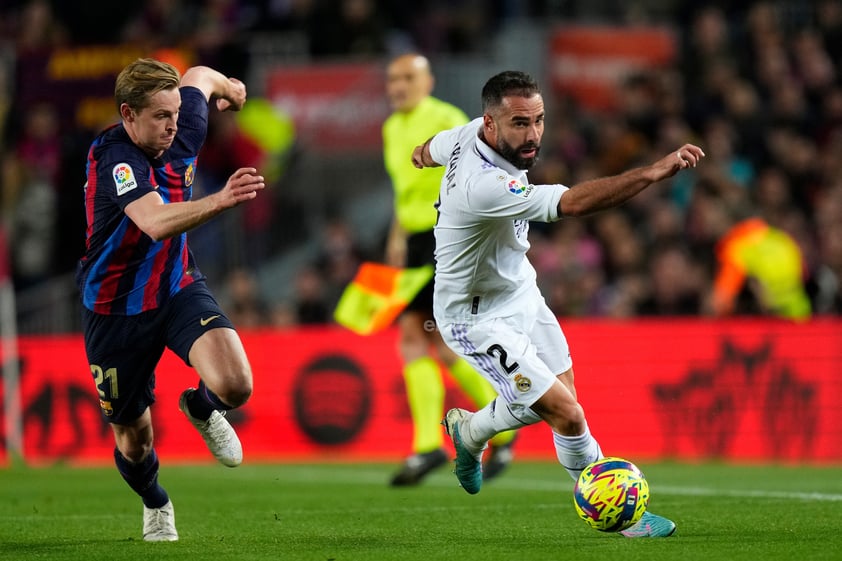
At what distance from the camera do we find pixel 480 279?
23.0 ft

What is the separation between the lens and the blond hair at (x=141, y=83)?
22.2ft

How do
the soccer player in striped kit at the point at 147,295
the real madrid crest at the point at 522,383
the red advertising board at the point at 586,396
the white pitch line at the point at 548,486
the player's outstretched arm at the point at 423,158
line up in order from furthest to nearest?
1. the red advertising board at the point at 586,396
2. the white pitch line at the point at 548,486
3. the player's outstretched arm at the point at 423,158
4. the soccer player in striped kit at the point at 147,295
5. the real madrid crest at the point at 522,383

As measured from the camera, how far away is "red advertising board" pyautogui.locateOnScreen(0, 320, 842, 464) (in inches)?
517

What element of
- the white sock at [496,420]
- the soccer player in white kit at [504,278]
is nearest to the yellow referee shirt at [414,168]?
the soccer player in white kit at [504,278]

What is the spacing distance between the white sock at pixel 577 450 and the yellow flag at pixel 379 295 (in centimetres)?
357

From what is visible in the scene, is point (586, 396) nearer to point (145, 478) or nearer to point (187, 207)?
point (145, 478)

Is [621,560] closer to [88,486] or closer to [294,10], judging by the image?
[88,486]

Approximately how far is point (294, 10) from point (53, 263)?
14.1 feet

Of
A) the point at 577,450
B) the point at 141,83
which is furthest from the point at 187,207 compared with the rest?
the point at 577,450

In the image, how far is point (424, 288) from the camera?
10250mm

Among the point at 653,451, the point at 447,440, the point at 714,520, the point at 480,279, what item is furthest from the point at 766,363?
the point at 480,279

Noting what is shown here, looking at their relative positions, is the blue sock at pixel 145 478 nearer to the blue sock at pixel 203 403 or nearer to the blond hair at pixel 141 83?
the blue sock at pixel 203 403

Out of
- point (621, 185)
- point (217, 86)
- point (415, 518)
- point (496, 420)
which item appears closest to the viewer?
point (621, 185)

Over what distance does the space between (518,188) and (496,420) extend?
1333mm
